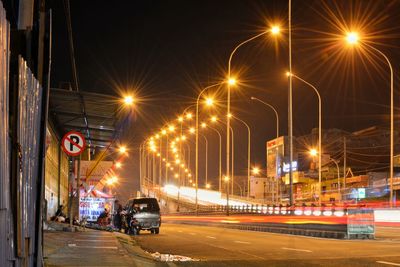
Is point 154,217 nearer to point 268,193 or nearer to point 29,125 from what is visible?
point 29,125

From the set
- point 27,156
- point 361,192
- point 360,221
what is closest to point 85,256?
point 27,156

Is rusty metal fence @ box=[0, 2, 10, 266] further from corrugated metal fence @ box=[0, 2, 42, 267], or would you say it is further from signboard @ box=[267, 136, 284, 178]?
signboard @ box=[267, 136, 284, 178]

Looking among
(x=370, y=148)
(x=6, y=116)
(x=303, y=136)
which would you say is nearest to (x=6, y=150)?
(x=6, y=116)

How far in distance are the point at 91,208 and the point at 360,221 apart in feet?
46.7

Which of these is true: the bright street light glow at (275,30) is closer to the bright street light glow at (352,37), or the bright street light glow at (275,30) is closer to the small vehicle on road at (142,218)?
the bright street light glow at (352,37)

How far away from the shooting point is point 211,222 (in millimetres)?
47844

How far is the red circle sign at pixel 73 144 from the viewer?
16.8m

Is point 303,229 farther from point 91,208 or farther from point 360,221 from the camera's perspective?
point 91,208

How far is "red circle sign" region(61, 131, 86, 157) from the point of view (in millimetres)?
16797

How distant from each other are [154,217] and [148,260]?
16.1 m

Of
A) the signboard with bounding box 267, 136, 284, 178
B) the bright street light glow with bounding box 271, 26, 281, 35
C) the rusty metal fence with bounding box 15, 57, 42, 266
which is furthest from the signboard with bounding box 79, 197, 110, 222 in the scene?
the signboard with bounding box 267, 136, 284, 178

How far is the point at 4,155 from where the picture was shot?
5.46 m

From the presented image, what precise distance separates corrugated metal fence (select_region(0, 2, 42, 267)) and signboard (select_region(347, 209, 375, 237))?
1926 cm

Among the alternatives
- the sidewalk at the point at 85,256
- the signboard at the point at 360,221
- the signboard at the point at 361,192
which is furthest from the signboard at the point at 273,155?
the sidewalk at the point at 85,256
